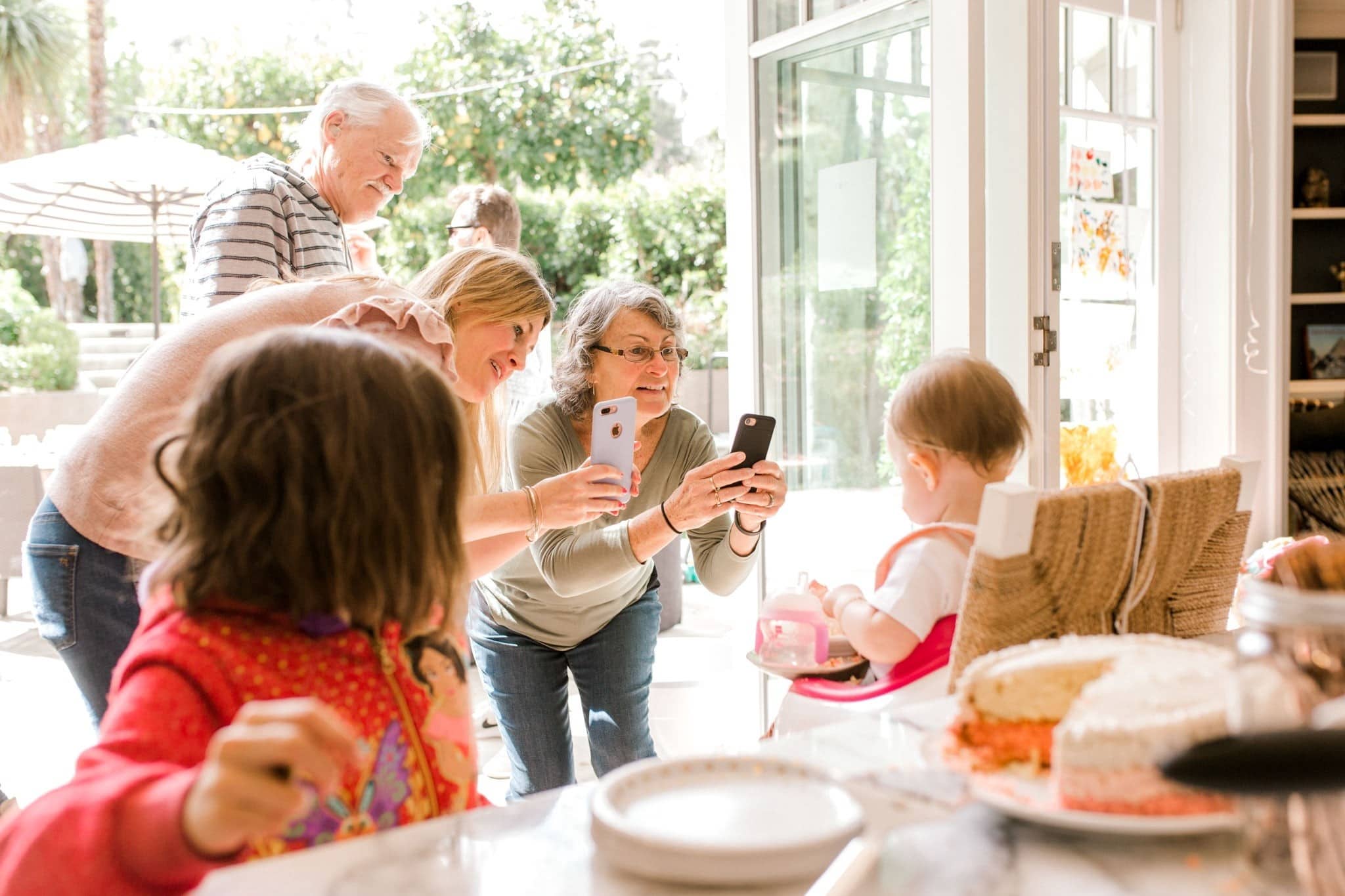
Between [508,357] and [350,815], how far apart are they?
1035 mm

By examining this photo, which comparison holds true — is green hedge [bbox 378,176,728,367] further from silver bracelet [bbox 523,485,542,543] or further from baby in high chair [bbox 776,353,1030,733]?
baby in high chair [bbox 776,353,1030,733]

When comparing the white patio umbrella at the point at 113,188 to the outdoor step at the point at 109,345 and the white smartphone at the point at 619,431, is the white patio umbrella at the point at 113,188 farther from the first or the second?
the outdoor step at the point at 109,345

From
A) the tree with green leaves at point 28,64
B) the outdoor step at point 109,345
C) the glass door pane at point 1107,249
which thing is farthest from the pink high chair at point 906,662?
the tree with green leaves at point 28,64

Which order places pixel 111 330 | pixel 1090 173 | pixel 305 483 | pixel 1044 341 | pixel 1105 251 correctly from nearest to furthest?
pixel 305 483 → pixel 1044 341 → pixel 1090 173 → pixel 1105 251 → pixel 111 330

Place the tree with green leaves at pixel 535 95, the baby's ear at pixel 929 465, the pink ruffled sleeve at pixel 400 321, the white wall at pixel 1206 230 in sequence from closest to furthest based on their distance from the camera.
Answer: the pink ruffled sleeve at pixel 400 321 → the baby's ear at pixel 929 465 → the white wall at pixel 1206 230 → the tree with green leaves at pixel 535 95

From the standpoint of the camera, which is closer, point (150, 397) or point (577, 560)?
point (150, 397)

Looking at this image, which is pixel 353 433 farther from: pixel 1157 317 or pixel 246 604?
pixel 1157 317

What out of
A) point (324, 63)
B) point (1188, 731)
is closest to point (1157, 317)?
point (1188, 731)

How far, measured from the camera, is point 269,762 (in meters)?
0.59

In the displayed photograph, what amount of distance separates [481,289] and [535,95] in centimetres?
1008

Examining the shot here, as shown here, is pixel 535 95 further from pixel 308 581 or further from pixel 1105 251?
pixel 308 581

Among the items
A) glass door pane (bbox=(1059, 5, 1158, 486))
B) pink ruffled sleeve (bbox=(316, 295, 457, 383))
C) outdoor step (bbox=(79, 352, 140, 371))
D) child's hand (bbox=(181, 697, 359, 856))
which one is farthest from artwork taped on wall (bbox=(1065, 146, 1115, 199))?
outdoor step (bbox=(79, 352, 140, 371))

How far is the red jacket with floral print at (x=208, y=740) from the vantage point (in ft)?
2.16

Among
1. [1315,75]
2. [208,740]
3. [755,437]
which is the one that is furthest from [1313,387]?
[208,740]
